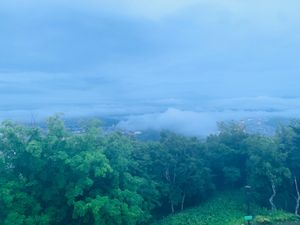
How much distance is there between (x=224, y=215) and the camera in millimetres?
22344

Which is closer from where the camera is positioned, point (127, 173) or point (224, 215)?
point (127, 173)

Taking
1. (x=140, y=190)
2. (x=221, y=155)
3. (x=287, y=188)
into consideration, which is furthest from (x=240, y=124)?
(x=140, y=190)

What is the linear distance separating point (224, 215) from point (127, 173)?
6483mm

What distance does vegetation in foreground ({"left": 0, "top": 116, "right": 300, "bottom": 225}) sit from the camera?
57.9ft

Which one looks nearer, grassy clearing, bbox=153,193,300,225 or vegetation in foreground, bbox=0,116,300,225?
vegetation in foreground, bbox=0,116,300,225

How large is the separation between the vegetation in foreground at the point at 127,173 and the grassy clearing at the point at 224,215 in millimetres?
118

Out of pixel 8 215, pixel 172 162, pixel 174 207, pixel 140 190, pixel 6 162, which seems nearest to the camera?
pixel 8 215

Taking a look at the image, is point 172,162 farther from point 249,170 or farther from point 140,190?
point 249,170

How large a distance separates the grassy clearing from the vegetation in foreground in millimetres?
118

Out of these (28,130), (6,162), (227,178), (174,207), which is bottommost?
(174,207)

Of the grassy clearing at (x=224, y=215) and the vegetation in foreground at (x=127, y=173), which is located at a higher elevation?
the vegetation in foreground at (x=127, y=173)

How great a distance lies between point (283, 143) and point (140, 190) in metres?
9.26

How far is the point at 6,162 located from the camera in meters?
18.2

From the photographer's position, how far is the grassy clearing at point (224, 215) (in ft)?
68.6
